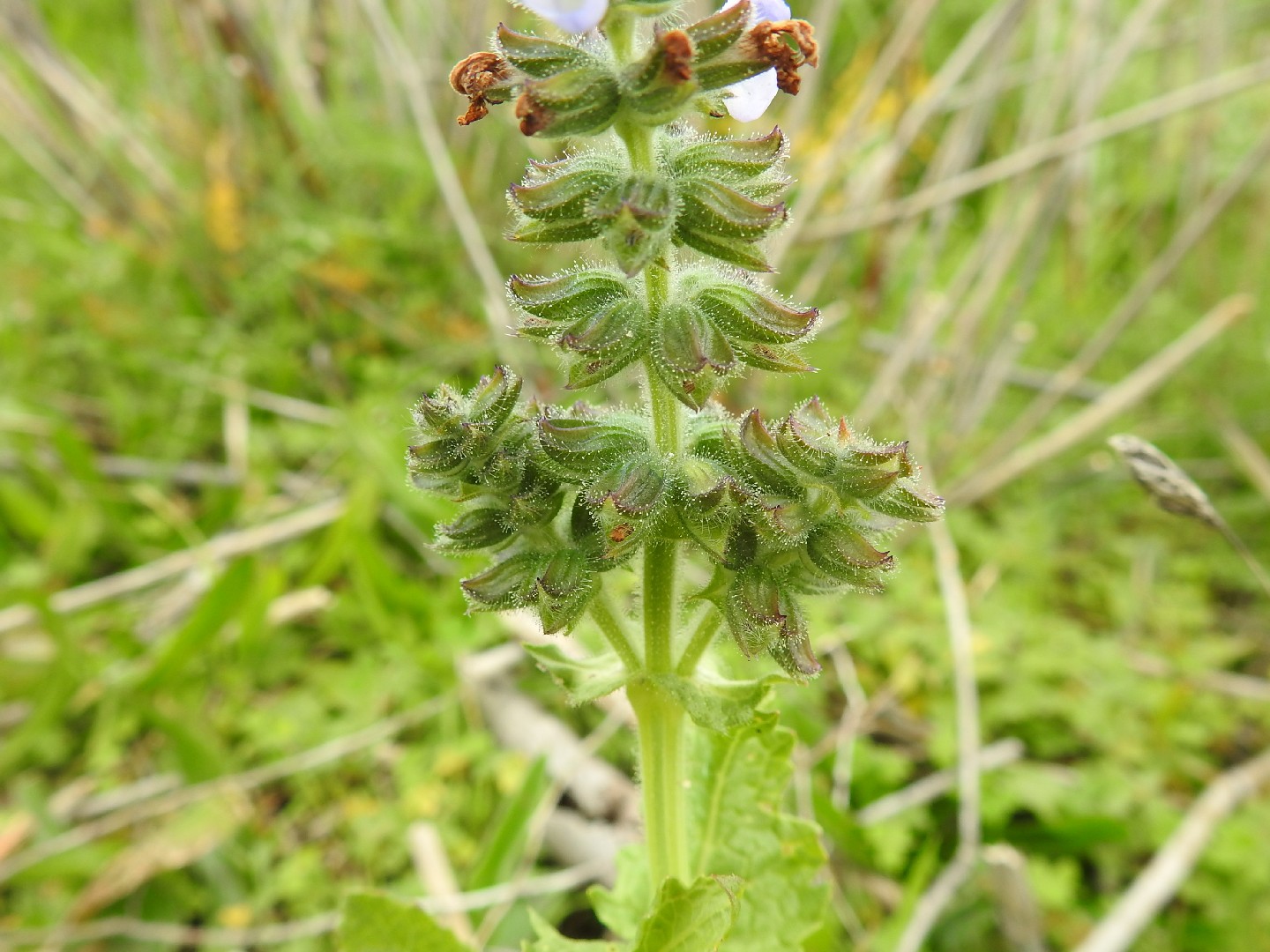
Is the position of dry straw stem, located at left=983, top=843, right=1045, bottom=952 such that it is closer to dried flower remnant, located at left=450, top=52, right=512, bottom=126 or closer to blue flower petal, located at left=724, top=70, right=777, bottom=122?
blue flower petal, located at left=724, top=70, right=777, bottom=122

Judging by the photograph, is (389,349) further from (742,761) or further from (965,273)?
(742,761)

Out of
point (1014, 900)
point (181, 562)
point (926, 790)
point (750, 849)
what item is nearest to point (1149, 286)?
point (926, 790)

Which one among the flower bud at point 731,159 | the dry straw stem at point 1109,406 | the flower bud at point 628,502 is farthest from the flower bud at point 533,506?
the dry straw stem at point 1109,406

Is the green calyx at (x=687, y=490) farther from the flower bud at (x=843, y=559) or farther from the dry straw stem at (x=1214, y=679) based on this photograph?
the dry straw stem at (x=1214, y=679)

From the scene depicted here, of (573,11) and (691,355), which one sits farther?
(691,355)

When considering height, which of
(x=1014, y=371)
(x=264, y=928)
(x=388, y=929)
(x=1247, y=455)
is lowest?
(x=264, y=928)

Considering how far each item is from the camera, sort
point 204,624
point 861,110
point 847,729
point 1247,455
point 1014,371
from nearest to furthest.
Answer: point 847,729 → point 204,624 → point 1247,455 → point 861,110 → point 1014,371

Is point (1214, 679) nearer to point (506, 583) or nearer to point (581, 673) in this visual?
point (581, 673)
